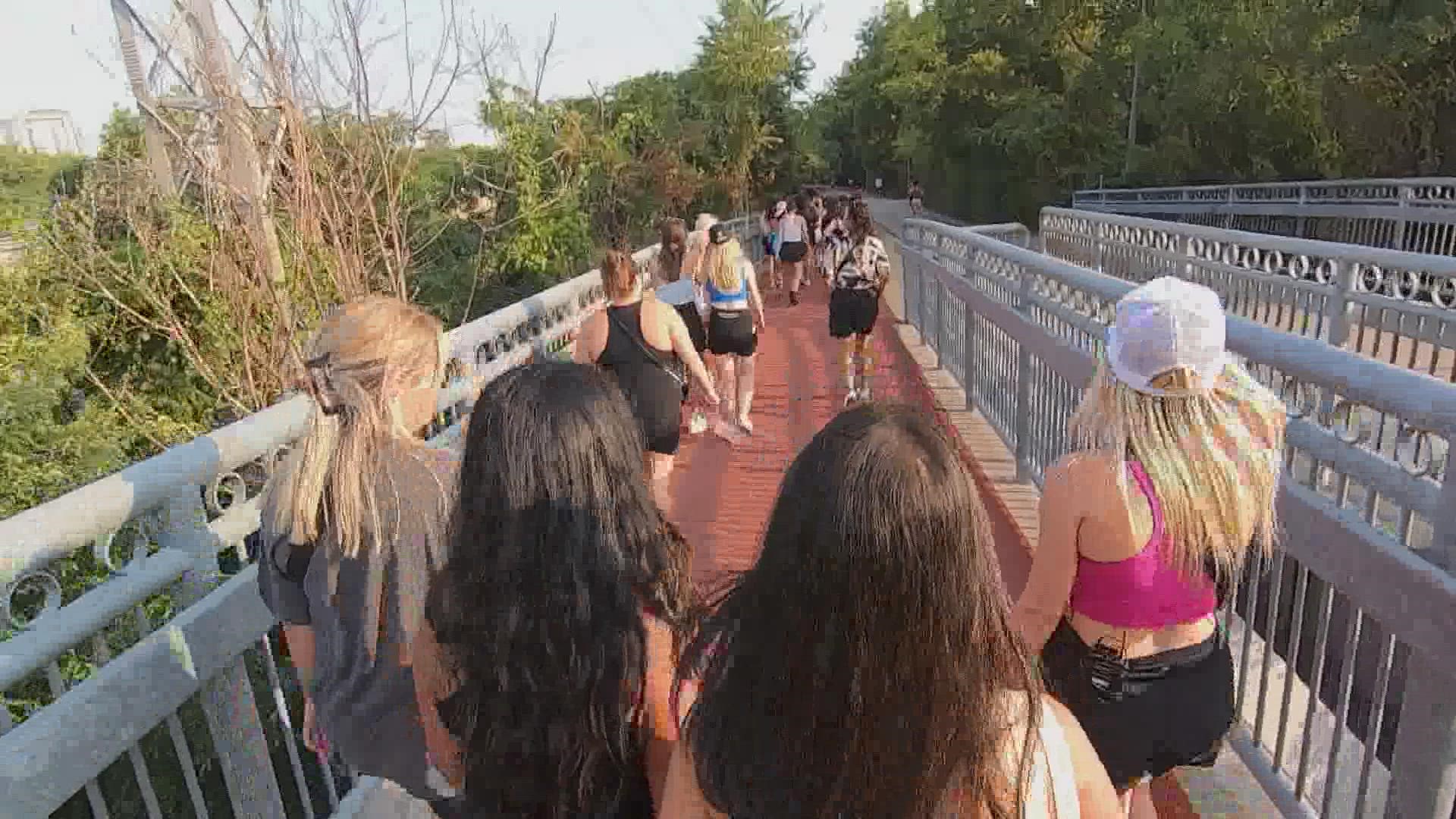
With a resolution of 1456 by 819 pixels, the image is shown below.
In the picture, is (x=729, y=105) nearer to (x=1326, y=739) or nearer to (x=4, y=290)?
(x=4, y=290)

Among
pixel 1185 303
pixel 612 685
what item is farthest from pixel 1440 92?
pixel 612 685

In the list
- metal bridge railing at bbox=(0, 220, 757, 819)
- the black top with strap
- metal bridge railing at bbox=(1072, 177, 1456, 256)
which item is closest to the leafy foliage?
metal bridge railing at bbox=(1072, 177, 1456, 256)

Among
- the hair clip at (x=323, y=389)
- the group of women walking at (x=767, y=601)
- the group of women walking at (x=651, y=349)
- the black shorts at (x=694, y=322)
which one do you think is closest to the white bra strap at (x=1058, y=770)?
the group of women walking at (x=767, y=601)

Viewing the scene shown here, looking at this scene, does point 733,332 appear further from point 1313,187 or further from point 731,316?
point 1313,187

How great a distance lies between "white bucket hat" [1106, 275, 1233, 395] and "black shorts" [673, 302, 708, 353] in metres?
5.00

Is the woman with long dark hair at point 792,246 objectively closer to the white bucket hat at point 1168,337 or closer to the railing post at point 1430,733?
the white bucket hat at point 1168,337

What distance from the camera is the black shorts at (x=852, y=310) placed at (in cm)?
780

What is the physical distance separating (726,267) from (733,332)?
1.67 ft

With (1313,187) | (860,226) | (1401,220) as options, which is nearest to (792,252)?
(860,226)

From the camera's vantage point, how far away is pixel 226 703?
237 cm

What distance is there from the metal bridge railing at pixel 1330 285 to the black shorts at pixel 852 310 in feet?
11.0

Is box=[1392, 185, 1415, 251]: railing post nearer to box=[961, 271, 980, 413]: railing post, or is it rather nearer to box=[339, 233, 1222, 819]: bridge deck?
box=[339, 233, 1222, 819]: bridge deck

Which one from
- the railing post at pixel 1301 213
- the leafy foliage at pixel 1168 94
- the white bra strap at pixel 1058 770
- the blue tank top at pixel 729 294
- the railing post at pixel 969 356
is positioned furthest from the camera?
the leafy foliage at pixel 1168 94

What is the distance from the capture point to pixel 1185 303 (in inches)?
82.1
